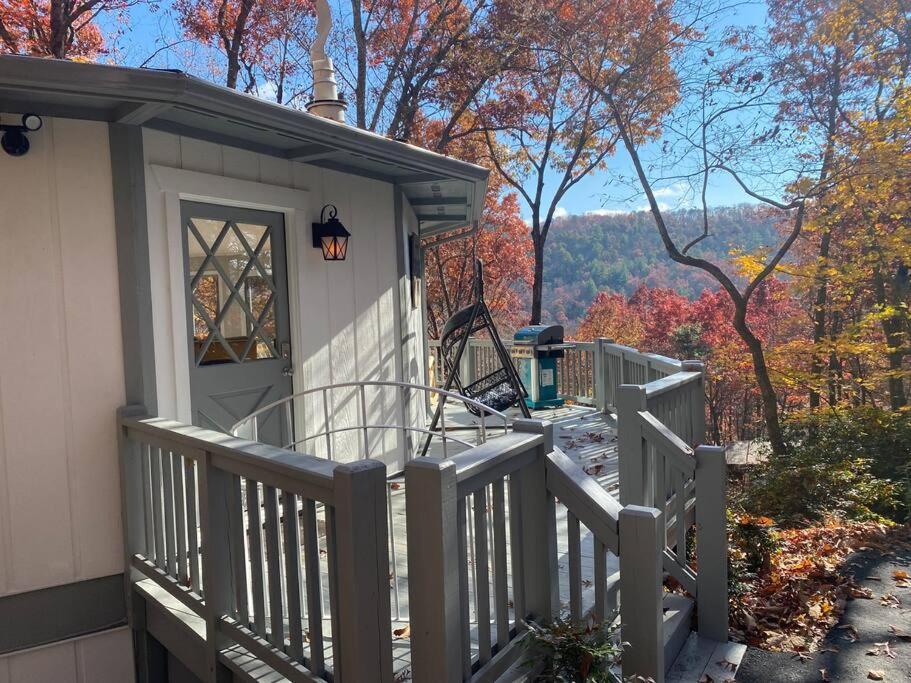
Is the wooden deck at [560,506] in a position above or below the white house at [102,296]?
below

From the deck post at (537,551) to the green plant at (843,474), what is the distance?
413 cm

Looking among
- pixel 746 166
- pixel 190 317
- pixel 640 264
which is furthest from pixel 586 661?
pixel 640 264

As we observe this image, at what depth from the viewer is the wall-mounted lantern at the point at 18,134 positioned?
291 centimetres

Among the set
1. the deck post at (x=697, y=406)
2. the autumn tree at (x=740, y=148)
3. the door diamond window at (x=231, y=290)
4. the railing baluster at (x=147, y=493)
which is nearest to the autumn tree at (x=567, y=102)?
the autumn tree at (x=740, y=148)

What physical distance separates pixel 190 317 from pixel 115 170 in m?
0.86

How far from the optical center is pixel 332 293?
4.62 meters

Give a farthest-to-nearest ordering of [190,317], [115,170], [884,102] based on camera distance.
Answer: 1. [884,102]
2. [190,317]
3. [115,170]

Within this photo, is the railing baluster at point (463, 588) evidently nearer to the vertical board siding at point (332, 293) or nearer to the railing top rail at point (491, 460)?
the railing top rail at point (491, 460)

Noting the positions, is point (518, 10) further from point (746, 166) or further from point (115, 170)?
point (115, 170)

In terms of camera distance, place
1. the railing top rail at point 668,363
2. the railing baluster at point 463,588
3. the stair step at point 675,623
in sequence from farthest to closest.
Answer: the railing top rail at point 668,363 < the stair step at point 675,623 < the railing baluster at point 463,588

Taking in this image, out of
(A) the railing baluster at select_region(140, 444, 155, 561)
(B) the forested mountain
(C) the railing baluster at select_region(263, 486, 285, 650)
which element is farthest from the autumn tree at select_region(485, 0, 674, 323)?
(C) the railing baluster at select_region(263, 486, 285, 650)

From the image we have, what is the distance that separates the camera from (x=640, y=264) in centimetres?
2373

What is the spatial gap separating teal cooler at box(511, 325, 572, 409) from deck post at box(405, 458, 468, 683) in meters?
7.03

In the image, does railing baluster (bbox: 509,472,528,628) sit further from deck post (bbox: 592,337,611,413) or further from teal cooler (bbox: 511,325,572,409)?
teal cooler (bbox: 511,325,572,409)
